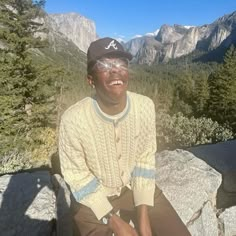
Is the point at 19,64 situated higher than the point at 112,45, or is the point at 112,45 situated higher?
the point at 112,45

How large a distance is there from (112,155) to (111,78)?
2.00ft

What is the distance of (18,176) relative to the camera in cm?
419

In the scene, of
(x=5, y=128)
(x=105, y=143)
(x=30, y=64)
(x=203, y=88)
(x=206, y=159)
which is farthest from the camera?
(x=203, y=88)

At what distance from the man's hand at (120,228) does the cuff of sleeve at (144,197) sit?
0.29 metres

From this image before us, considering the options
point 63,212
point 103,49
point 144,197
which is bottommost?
point 63,212

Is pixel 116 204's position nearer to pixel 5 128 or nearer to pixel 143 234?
pixel 143 234

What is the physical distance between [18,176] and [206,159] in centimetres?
253

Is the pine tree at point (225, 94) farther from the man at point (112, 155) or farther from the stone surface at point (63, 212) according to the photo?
the man at point (112, 155)

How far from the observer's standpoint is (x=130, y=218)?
110 inches

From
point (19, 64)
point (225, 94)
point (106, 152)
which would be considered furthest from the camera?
point (225, 94)

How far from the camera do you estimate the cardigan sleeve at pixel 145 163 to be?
2.66 m

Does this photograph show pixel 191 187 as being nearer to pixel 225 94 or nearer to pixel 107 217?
pixel 107 217

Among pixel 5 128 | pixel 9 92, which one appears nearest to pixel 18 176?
pixel 5 128

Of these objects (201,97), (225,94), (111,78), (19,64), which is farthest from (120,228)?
(201,97)
